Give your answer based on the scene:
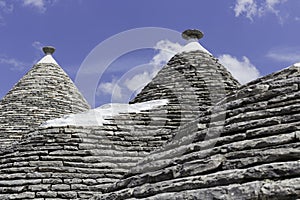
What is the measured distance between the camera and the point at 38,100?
1310cm

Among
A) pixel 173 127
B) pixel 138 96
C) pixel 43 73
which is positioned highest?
pixel 43 73

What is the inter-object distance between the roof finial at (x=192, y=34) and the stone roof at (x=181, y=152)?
208cm

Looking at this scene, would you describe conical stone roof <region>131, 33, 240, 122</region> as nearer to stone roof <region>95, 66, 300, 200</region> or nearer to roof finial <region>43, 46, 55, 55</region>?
stone roof <region>95, 66, 300, 200</region>

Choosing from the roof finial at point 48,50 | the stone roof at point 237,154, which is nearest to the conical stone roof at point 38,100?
the roof finial at point 48,50

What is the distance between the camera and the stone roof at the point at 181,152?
3416mm

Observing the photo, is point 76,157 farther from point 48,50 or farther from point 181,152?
point 48,50

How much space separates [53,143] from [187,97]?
2.74 meters

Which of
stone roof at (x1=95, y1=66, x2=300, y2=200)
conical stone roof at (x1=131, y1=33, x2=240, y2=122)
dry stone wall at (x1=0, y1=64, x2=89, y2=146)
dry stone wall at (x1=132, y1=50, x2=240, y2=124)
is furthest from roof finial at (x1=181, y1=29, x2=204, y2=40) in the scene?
stone roof at (x1=95, y1=66, x2=300, y2=200)

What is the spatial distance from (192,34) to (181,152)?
694cm

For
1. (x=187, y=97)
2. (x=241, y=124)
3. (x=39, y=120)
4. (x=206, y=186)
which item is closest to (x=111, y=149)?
(x=187, y=97)

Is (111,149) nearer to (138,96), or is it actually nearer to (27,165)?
(27,165)

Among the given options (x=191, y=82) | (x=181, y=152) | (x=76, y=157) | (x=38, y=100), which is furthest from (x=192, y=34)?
(x=181, y=152)

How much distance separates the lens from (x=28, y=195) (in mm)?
6777

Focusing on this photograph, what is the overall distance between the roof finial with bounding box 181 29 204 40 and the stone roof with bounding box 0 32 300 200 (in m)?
2.08
